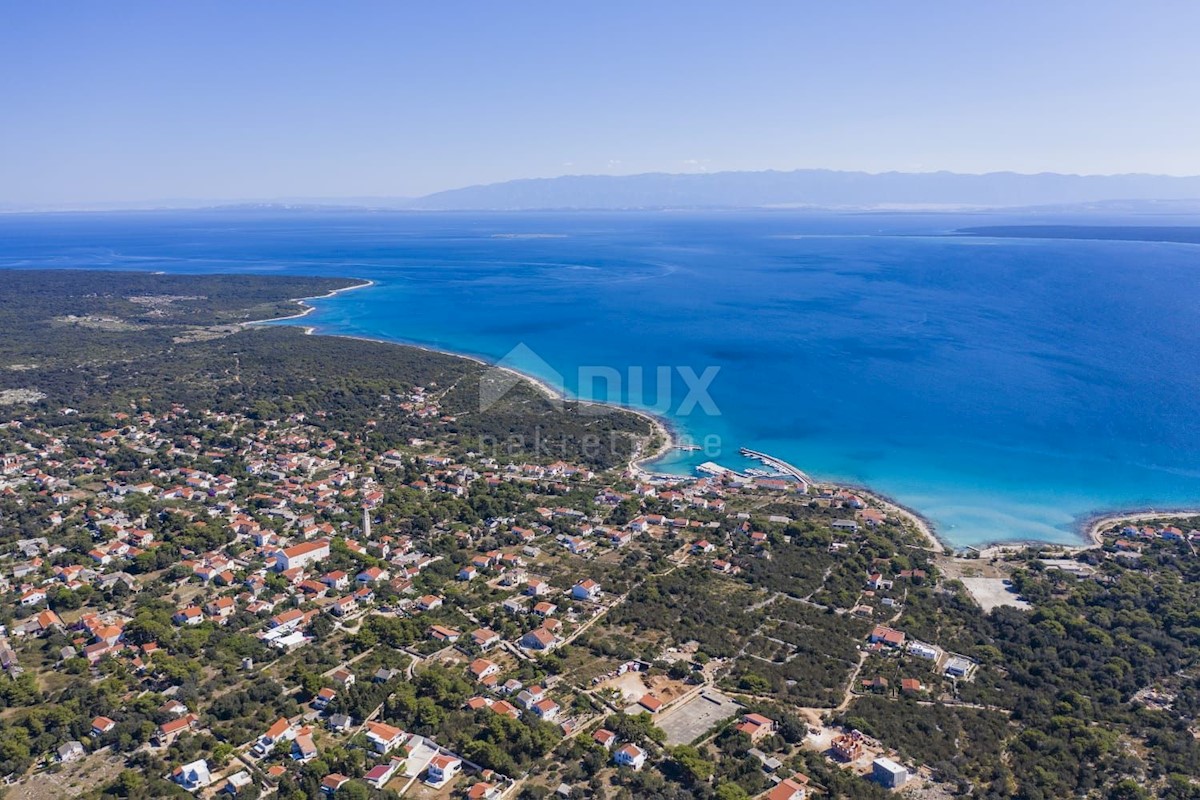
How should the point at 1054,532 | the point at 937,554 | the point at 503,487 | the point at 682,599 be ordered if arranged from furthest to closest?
the point at 503,487 → the point at 1054,532 → the point at 937,554 → the point at 682,599

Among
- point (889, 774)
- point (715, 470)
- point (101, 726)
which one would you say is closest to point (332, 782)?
point (101, 726)

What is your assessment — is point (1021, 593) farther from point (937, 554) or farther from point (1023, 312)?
point (1023, 312)

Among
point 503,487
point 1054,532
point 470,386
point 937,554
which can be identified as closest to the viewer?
point 937,554

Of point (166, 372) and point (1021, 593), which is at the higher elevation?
point (166, 372)

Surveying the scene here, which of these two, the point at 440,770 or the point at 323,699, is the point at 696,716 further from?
the point at 323,699

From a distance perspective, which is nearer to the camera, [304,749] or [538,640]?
[304,749]

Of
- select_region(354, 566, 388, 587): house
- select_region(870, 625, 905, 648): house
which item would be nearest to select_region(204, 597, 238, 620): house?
select_region(354, 566, 388, 587): house

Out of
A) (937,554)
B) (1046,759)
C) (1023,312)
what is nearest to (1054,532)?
(937,554)
